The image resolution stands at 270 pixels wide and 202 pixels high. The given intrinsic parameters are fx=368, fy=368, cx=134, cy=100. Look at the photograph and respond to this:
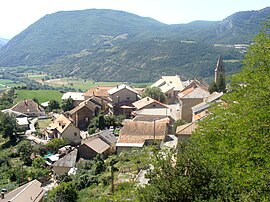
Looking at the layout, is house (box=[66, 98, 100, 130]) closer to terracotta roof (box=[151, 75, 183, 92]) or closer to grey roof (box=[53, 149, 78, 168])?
grey roof (box=[53, 149, 78, 168])

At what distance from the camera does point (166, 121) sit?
42.2 metres

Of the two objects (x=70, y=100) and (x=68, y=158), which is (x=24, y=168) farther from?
(x=70, y=100)

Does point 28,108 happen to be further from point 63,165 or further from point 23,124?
point 63,165

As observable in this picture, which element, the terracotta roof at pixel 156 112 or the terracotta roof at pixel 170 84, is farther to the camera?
the terracotta roof at pixel 170 84

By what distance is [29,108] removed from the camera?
221 feet

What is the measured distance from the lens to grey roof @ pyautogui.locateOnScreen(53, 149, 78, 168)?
3677 centimetres

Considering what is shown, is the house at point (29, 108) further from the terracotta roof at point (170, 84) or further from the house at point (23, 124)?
the terracotta roof at point (170, 84)

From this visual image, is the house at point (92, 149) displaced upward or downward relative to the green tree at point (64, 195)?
downward

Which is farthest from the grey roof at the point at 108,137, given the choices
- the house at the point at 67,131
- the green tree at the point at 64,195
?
the green tree at the point at 64,195

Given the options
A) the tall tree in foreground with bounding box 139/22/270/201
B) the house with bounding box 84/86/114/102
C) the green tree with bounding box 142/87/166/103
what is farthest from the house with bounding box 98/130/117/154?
the tall tree in foreground with bounding box 139/22/270/201

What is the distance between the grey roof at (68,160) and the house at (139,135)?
4687mm

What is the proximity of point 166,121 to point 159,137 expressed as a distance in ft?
15.6

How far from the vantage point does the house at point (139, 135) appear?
37000 mm

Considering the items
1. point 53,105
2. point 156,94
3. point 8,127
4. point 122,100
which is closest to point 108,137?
point 122,100
